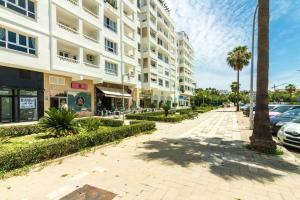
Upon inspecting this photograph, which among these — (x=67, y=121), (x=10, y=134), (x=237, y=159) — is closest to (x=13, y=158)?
(x=67, y=121)

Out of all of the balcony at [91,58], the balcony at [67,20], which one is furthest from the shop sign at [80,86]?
the balcony at [67,20]

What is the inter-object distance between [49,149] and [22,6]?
47.2 feet

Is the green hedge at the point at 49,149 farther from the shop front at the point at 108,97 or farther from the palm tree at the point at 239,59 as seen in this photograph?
the palm tree at the point at 239,59

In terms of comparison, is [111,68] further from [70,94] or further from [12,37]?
[12,37]

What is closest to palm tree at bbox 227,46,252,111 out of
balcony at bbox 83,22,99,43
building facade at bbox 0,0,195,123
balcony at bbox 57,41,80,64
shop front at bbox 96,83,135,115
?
building facade at bbox 0,0,195,123

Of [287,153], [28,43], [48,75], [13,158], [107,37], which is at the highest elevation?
[107,37]

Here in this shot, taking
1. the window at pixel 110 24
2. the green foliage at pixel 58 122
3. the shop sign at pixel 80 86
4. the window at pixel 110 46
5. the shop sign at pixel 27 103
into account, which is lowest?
the green foliage at pixel 58 122

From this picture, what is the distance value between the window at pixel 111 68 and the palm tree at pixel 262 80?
1986 centimetres

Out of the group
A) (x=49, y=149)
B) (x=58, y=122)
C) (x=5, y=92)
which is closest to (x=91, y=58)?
(x=5, y=92)

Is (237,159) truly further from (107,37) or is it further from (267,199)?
(107,37)

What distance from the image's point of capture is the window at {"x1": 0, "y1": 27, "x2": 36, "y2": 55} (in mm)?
14438

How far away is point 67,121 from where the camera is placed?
990 cm

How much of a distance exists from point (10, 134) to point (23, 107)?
6.96 meters

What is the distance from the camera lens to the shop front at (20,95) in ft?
51.3
